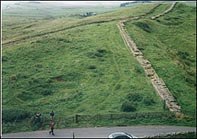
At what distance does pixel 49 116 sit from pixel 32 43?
26.4 metres

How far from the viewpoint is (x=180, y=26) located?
8462cm

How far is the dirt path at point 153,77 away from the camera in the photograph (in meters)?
45.7

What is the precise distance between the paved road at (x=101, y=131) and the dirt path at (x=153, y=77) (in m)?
4.82

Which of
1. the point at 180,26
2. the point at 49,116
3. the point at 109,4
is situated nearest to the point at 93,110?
the point at 49,116

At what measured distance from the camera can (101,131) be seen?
126ft

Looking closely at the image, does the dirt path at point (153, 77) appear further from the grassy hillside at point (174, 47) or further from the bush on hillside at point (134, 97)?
the bush on hillside at point (134, 97)

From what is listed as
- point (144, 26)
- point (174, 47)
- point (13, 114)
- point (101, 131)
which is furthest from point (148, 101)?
point (144, 26)

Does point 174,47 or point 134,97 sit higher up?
point 174,47

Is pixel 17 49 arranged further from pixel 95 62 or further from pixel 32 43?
pixel 95 62

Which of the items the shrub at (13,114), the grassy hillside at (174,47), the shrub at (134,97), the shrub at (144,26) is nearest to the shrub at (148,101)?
the shrub at (134,97)

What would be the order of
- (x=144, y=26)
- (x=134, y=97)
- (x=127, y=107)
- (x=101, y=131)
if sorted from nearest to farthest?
1. (x=101, y=131)
2. (x=127, y=107)
3. (x=134, y=97)
4. (x=144, y=26)

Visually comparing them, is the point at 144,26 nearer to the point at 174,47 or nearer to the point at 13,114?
the point at 174,47

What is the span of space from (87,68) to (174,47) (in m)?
→ 22.6

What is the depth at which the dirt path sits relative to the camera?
150ft
